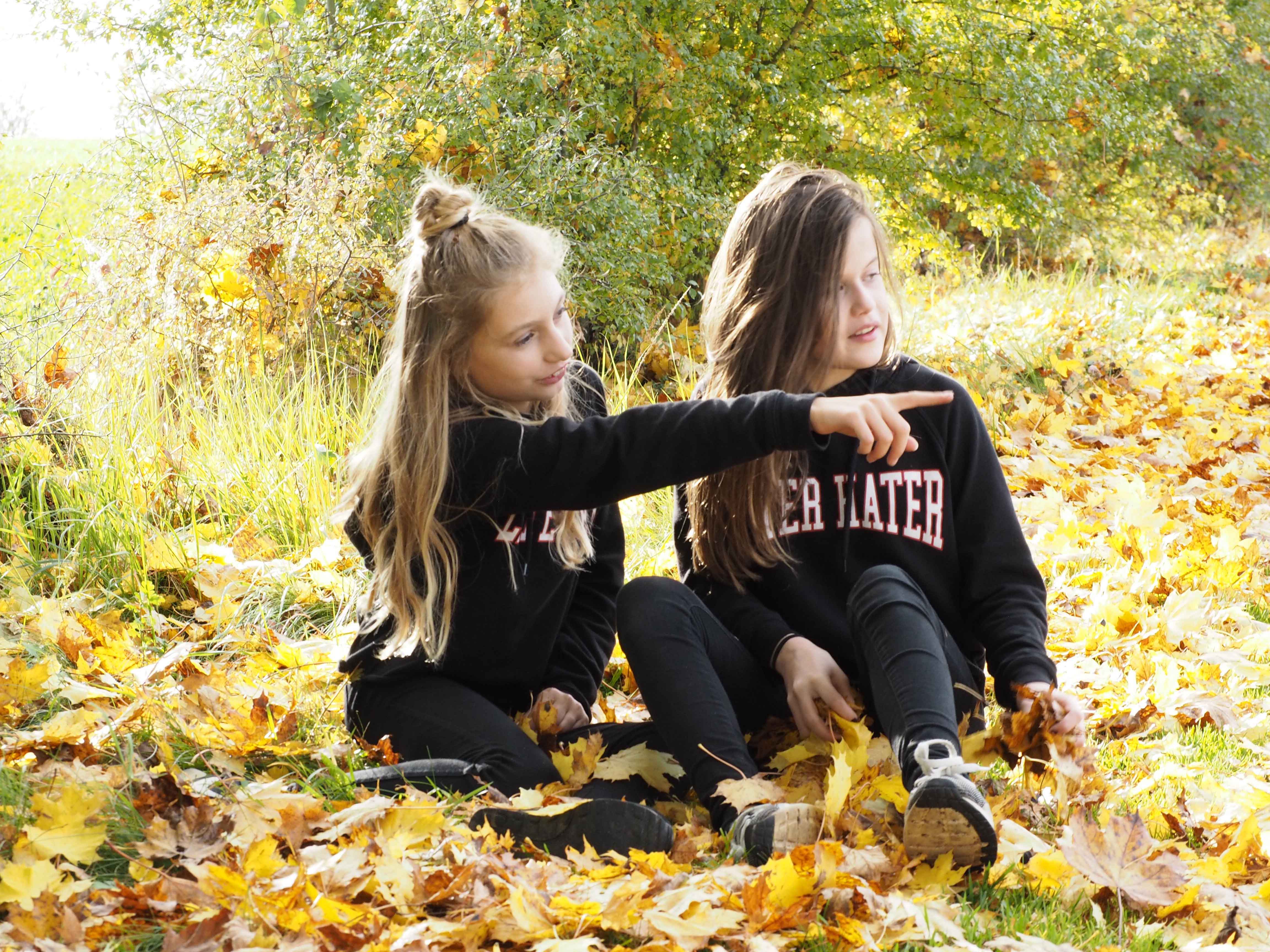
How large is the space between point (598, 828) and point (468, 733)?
49 cm

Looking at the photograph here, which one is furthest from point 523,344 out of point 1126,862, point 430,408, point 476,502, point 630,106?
point 630,106

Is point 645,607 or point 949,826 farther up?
point 645,607

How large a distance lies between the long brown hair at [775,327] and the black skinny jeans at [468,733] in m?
0.45

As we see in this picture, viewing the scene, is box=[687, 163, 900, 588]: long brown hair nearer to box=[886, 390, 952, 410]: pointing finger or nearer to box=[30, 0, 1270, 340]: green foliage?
box=[886, 390, 952, 410]: pointing finger

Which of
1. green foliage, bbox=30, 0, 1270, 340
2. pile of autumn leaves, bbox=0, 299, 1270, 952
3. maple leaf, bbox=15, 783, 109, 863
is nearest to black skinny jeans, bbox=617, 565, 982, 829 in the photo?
pile of autumn leaves, bbox=0, 299, 1270, 952

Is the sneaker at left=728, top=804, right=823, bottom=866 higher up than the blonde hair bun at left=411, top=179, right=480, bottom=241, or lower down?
lower down

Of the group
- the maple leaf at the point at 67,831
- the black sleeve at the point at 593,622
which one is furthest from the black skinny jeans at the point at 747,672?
the maple leaf at the point at 67,831

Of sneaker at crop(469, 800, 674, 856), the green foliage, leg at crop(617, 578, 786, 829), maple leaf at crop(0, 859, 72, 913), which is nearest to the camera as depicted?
maple leaf at crop(0, 859, 72, 913)

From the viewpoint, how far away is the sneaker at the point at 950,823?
71.2 inches

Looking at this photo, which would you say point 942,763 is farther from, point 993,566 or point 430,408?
point 430,408

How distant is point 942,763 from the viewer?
1935 millimetres

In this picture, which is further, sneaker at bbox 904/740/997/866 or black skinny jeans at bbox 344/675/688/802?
black skinny jeans at bbox 344/675/688/802

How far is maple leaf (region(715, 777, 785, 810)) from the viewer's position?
212 centimetres

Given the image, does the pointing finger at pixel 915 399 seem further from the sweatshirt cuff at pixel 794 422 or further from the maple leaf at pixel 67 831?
the maple leaf at pixel 67 831
